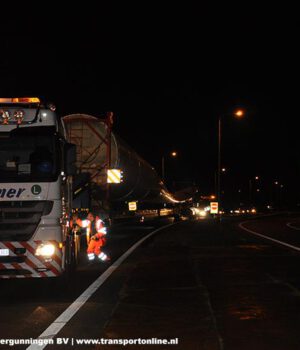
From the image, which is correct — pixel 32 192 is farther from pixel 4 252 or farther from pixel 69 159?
pixel 4 252

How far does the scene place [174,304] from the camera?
11375 mm

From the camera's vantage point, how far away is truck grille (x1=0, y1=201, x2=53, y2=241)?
12594mm

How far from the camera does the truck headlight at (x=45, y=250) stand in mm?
12539

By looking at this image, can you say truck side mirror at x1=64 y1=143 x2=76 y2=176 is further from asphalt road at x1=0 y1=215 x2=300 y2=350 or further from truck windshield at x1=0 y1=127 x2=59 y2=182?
asphalt road at x1=0 y1=215 x2=300 y2=350

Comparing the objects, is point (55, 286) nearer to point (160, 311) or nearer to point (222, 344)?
point (160, 311)

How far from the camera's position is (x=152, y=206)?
6091 cm

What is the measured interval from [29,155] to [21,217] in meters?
1.14

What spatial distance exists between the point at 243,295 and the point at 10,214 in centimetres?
433

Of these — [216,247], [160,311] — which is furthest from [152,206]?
[160,311]

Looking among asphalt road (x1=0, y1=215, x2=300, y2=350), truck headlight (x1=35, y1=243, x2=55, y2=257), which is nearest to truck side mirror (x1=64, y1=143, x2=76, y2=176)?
truck headlight (x1=35, y1=243, x2=55, y2=257)

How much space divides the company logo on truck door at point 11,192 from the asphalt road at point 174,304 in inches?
71.3

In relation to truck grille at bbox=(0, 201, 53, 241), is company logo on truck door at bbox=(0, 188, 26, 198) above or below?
above

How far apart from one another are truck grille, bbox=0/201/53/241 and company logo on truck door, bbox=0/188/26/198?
11 cm

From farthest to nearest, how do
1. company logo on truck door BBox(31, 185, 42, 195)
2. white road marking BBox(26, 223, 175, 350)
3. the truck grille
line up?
company logo on truck door BBox(31, 185, 42, 195)
the truck grille
white road marking BBox(26, 223, 175, 350)
